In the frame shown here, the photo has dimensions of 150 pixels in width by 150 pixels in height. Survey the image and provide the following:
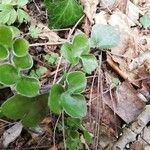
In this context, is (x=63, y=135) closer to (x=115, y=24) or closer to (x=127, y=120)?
(x=127, y=120)

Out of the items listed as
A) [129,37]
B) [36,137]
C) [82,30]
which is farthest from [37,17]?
[36,137]

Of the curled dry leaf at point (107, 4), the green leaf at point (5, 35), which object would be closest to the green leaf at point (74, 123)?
the green leaf at point (5, 35)

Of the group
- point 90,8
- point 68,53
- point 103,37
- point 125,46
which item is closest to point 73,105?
point 68,53

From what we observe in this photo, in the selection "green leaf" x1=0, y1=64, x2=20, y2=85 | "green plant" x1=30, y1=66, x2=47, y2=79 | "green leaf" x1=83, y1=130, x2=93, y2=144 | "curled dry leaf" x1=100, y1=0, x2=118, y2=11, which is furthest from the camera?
"curled dry leaf" x1=100, y1=0, x2=118, y2=11

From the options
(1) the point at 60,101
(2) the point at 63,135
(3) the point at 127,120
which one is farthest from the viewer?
(3) the point at 127,120

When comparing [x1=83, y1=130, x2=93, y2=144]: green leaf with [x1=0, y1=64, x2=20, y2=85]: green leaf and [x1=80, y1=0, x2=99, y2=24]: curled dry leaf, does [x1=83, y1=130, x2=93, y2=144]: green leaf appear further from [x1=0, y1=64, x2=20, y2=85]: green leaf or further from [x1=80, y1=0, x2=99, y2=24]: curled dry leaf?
[x1=80, y1=0, x2=99, y2=24]: curled dry leaf

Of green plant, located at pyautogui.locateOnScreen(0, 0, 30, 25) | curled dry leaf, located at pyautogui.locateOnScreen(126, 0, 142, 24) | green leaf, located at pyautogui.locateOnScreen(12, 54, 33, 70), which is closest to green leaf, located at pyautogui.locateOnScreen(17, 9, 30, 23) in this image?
green plant, located at pyautogui.locateOnScreen(0, 0, 30, 25)
